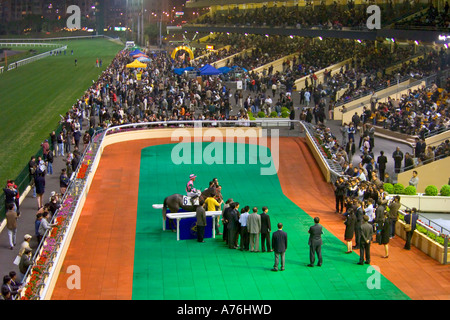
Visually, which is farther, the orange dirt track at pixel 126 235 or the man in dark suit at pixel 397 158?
the man in dark suit at pixel 397 158

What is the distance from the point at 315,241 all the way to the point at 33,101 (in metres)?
42.3

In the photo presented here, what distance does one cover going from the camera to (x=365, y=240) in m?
16.2

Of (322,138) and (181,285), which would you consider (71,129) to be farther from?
(181,285)

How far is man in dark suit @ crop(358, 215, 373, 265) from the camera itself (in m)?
16.2

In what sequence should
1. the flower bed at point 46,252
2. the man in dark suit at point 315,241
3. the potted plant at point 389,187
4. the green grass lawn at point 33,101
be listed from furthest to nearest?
the green grass lawn at point 33,101, the potted plant at point 389,187, the man in dark suit at point 315,241, the flower bed at point 46,252

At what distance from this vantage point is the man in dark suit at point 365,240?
16.2m

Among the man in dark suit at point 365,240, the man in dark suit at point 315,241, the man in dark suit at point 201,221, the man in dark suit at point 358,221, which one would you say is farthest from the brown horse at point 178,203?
the man in dark suit at point 365,240

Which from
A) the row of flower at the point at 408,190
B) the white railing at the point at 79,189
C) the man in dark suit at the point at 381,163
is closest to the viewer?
the white railing at the point at 79,189

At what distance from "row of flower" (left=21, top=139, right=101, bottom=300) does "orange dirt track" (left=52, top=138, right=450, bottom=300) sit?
717 millimetres

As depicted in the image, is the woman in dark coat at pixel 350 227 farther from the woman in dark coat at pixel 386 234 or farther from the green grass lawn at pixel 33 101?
the green grass lawn at pixel 33 101

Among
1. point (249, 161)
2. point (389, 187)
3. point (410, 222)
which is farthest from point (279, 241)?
point (249, 161)

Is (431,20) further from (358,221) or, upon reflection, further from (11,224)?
(11,224)

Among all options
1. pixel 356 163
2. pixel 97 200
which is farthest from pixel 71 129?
pixel 356 163

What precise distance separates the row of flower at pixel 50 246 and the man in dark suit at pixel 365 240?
7405 millimetres
